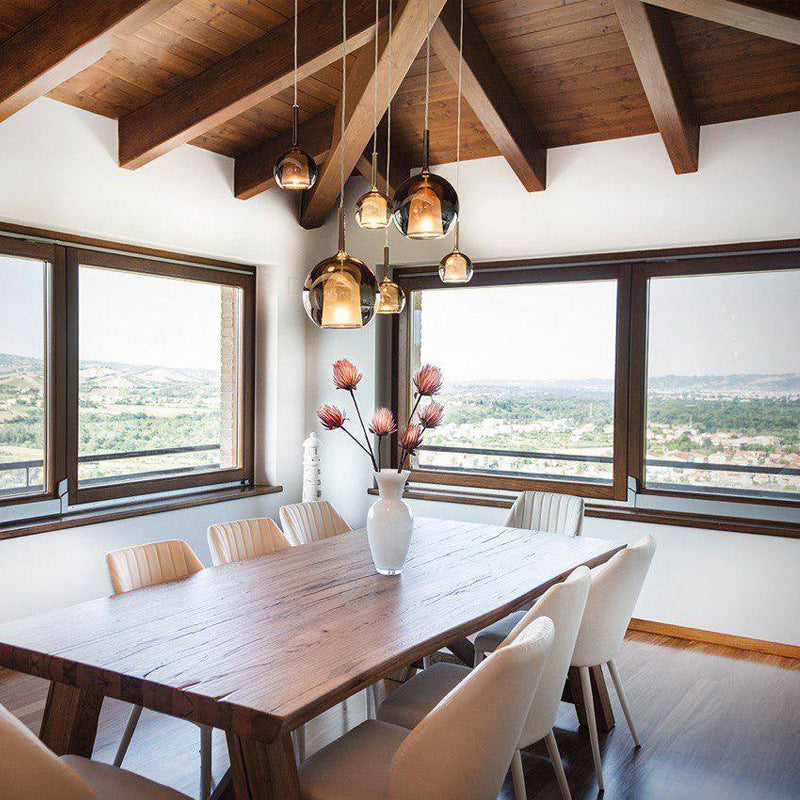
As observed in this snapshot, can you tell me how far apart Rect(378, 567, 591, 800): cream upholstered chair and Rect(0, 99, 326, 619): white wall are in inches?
90.4

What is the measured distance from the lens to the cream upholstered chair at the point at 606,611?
9.18 ft

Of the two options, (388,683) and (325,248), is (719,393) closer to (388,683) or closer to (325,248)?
(388,683)

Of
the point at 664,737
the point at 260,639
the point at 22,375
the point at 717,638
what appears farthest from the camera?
the point at 717,638

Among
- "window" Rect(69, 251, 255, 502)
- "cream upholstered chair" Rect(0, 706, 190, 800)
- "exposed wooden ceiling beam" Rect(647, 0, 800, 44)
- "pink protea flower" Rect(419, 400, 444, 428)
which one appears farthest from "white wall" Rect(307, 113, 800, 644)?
"cream upholstered chair" Rect(0, 706, 190, 800)

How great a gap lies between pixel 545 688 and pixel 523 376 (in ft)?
10.3

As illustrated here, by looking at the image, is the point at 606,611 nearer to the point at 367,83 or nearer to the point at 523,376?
the point at 523,376

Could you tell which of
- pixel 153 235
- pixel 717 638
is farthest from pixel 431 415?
pixel 717 638

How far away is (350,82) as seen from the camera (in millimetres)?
4195

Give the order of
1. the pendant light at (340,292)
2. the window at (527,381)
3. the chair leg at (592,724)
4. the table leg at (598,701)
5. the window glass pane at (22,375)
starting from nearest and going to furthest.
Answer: the pendant light at (340,292) < the chair leg at (592,724) < the table leg at (598,701) < the window glass pane at (22,375) < the window at (527,381)

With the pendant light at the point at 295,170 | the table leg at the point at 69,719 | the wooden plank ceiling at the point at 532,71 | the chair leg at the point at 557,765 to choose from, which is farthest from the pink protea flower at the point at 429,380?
the wooden plank ceiling at the point at 532,71

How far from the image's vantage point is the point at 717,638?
4457 millimetres

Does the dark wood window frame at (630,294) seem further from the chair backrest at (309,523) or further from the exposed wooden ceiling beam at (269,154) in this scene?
the chair backrest at (309,523)

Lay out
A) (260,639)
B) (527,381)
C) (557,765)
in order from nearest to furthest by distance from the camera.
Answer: (260,639) → (557,765) → (527,381)

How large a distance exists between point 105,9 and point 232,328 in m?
2.54
